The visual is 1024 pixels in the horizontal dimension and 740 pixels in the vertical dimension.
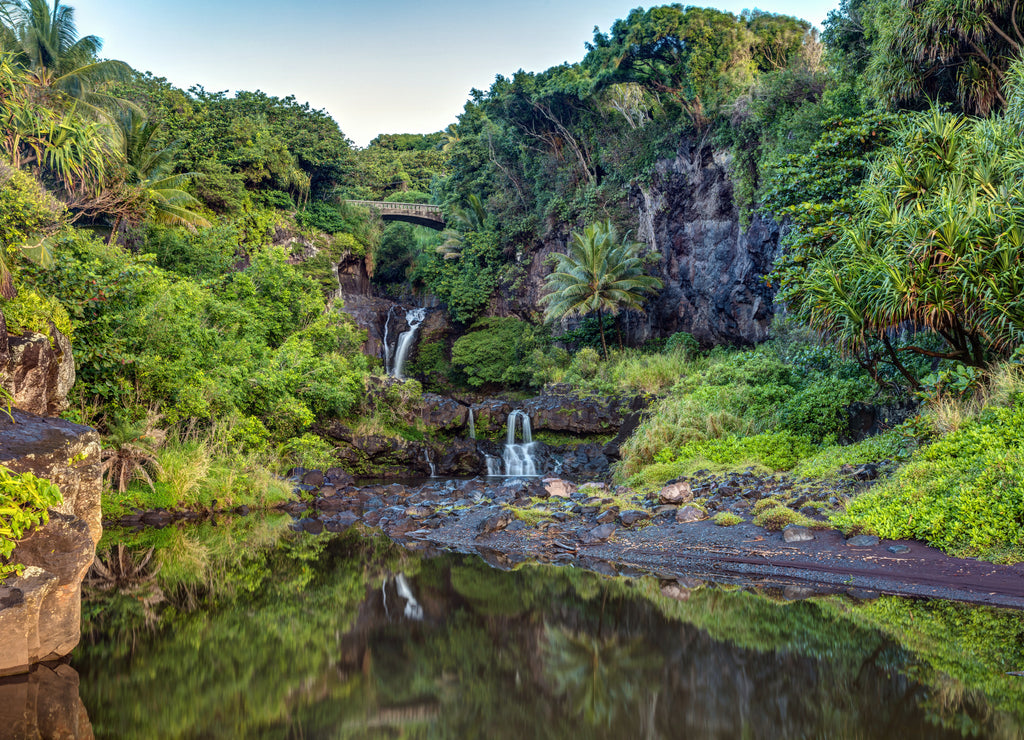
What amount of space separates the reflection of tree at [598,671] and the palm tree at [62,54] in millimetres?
22707

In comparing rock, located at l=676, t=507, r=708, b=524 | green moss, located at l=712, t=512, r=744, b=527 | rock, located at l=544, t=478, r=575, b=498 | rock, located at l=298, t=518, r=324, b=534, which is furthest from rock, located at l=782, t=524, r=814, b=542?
rock, located at l=298, t=518, r=324, b=534

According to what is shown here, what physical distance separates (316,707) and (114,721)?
1.10 meters

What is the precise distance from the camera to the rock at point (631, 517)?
28.4 ft

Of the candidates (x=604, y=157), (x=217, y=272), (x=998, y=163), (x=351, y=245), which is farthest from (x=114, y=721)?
(x=351, y=245)

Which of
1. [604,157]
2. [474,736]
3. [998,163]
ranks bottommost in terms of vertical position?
[474,736]

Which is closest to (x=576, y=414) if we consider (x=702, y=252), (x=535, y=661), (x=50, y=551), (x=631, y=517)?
(x=702, y=252)

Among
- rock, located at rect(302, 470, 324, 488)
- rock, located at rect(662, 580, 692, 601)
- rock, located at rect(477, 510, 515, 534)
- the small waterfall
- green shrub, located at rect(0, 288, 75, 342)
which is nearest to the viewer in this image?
rock, located at rect(662, 580, 692, 601)

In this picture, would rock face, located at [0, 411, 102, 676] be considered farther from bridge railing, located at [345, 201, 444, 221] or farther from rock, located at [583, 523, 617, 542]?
bridge railing, located at [345, 201, 444, 221]

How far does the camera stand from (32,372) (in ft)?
19.2

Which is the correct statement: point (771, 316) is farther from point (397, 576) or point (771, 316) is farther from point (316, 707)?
point (316, 707)

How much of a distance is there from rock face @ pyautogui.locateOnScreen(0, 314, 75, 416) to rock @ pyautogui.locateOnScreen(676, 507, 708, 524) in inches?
288

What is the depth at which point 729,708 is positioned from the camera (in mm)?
3592

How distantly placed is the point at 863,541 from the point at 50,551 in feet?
23.8

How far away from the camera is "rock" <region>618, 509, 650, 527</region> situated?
866 cm
